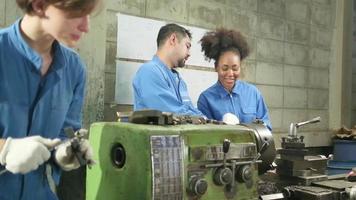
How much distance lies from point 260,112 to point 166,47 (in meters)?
0.61

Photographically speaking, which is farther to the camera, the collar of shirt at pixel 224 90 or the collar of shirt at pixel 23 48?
the collar of shirt at pixel 224 90

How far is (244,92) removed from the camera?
2.19m

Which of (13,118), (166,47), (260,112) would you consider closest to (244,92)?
(260,112)

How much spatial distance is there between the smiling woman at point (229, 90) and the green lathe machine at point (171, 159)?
2.86ft

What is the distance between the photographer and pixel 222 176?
3.62ft

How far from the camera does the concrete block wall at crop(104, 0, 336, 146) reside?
2789mm

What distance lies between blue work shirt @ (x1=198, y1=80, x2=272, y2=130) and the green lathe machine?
860 mm

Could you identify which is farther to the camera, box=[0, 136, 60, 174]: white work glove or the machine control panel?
the machine control panel

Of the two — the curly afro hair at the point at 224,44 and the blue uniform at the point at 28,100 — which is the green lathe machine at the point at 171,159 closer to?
the blue uniform at the point at 28,100

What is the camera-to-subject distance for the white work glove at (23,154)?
873 mm

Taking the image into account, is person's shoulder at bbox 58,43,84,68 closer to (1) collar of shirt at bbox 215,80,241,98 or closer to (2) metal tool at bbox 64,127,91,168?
(2) metal tool at bbox 64,127,91,168

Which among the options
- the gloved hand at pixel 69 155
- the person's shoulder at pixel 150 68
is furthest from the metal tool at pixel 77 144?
the person's shoulder at pixel 150 68

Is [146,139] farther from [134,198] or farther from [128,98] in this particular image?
[128,98]

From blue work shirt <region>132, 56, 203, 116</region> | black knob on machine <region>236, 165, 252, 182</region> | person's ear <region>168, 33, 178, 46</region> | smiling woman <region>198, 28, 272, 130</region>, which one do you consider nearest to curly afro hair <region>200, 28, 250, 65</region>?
smiling woman <region>198, 28, 272, 130</region>
